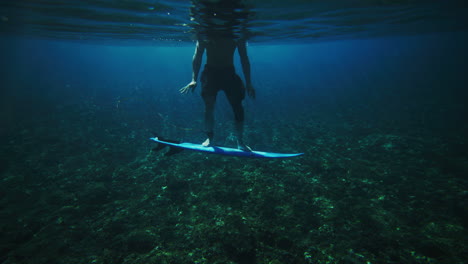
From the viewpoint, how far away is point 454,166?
328 inches

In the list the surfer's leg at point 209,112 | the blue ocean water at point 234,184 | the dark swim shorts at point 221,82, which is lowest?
the blue ocean water at point 234,184

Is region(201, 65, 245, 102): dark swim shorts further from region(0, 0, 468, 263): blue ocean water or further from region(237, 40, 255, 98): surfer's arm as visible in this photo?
region(0, 0, 468, 263): blue ocean water

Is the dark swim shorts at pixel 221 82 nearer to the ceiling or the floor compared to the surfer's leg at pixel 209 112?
nearer to the ceiling

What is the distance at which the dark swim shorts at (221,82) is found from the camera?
5.55 metres

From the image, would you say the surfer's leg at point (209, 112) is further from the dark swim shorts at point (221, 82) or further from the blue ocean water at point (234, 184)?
the blue ocean water at point (234, 184)

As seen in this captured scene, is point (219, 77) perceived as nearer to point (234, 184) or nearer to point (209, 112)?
point (209, 112)

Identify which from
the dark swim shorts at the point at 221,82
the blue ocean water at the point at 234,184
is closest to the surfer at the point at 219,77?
the dark swim shorts at the point at 221,82

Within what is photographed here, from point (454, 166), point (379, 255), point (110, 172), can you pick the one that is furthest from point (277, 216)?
point (454, 166)

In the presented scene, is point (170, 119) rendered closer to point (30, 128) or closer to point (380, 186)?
point (30, 128)

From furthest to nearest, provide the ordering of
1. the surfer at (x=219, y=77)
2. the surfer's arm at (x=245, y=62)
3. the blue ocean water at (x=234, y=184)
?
the surfer's arm at (x=245, y=62), the surfer at (x=219, y=77), the blue ocean water at (x=234, y=184)

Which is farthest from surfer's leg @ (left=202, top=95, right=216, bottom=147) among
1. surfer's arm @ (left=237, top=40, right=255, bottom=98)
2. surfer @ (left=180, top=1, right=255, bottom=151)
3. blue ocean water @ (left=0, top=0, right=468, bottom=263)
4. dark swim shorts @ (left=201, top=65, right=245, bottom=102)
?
blue ocean water @ (left=0, top=0, right=468, bottom=263)

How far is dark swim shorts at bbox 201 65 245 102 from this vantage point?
218 inches

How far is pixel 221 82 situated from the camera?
5582mm

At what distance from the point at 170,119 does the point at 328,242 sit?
14.5 metres
